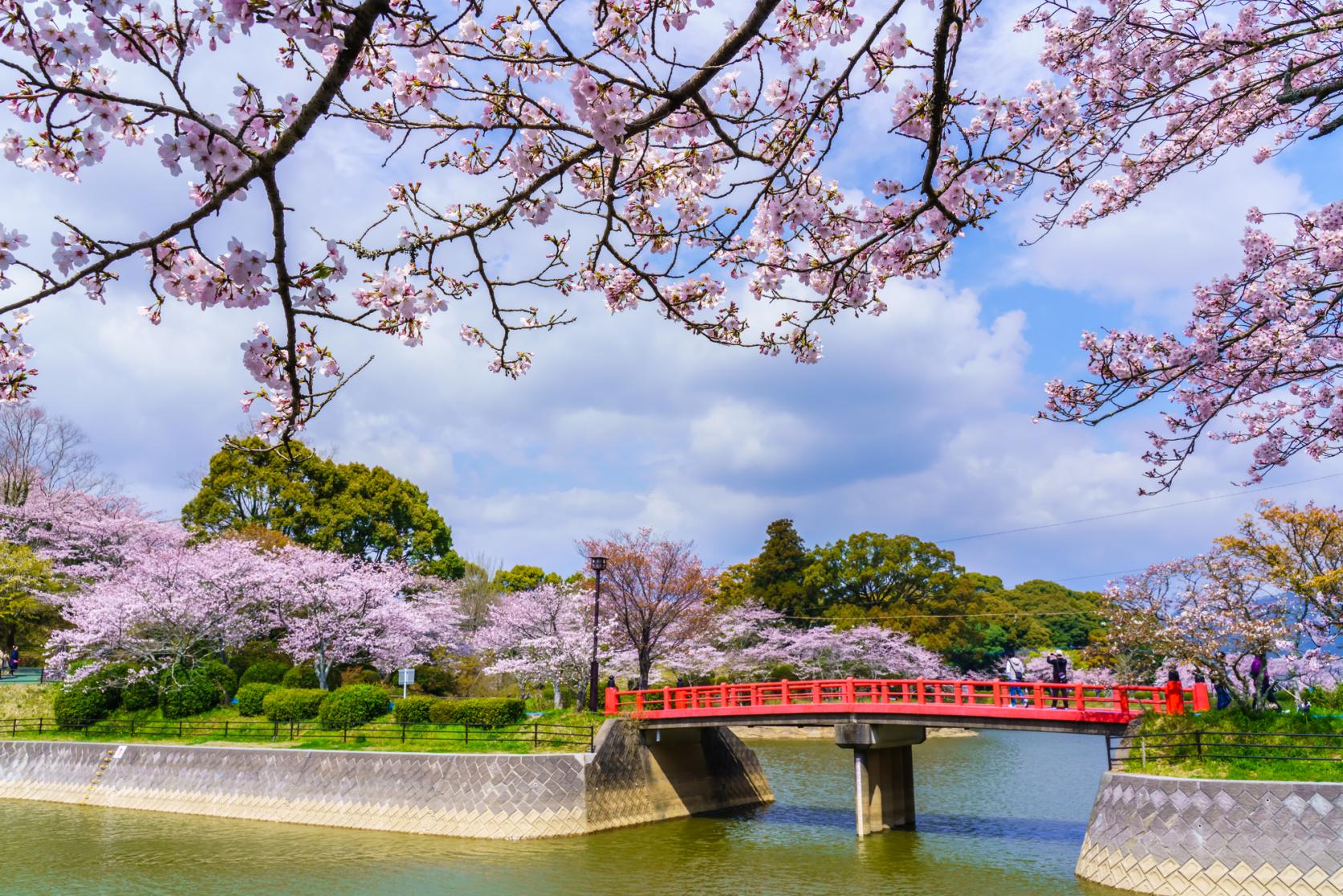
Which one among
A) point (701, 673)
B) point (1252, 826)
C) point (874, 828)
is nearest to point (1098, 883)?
point (1252, 826)

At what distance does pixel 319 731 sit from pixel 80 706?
8.85 meters

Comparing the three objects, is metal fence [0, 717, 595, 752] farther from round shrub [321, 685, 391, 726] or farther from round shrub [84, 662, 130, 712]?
round shrub [84, 662, 130, 712]

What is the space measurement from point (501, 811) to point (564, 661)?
40.2 ft

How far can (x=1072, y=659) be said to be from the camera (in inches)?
2071

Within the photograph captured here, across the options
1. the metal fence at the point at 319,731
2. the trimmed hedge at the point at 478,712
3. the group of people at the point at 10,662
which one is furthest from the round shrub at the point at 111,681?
the trimmed hedge at the point at 478,712

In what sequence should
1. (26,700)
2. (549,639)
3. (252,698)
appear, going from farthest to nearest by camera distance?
(549,639) < (26,700) < (252,698)

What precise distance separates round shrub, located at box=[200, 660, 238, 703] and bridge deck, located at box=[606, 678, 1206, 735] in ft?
41.8

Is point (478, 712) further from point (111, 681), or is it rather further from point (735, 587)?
point (735, 587)

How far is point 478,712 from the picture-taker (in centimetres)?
2319

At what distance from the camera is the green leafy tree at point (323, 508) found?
139 ft

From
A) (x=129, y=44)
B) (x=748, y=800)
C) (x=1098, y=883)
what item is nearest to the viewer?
(x=129, y=44)

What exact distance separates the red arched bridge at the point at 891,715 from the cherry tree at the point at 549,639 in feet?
24.9

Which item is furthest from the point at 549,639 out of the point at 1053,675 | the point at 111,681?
the point at 1053,675

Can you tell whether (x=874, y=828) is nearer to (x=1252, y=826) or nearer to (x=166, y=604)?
(x=1252, y=826)
